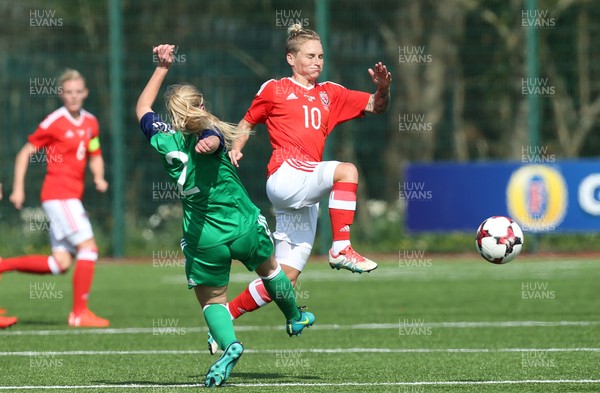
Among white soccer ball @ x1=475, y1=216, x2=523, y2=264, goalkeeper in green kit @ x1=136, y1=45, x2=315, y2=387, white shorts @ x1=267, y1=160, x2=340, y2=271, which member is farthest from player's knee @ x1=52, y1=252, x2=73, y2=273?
goalkeeper in green kit @ x1=136, y1=45, x2=315, y2=387

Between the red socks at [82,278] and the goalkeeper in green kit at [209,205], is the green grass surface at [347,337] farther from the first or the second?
the goalkeeper in green kit at [209,205]

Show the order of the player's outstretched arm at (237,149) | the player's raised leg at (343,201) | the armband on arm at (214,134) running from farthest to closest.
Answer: the player's raised leg at (343,201), the player's outstretched arm at (237,149), the armband on arm at (214,134)

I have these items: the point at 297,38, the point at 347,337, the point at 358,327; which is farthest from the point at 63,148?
the point at 297,38

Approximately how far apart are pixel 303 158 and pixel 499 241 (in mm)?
1624

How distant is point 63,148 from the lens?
471 inches

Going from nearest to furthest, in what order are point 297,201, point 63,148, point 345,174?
point 345,174 < point 297,201 < point 63,148

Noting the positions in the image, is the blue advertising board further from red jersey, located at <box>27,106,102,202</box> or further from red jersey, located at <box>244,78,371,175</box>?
red jersey, located at <box>244,78,371,175</box>

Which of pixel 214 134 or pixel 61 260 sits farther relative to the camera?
pixel 61 260

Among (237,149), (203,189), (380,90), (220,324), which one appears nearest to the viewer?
(203,189)

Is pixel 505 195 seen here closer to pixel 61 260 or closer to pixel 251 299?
pixel 61 260

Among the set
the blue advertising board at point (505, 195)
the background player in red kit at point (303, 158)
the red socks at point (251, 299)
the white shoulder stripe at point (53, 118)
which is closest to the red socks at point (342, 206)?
the background player in red kit at point (303, 158)

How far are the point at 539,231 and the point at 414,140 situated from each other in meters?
2.60

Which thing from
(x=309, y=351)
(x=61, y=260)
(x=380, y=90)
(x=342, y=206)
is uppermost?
(x=380, y=90)

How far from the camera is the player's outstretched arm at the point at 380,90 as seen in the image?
889 centimetres
